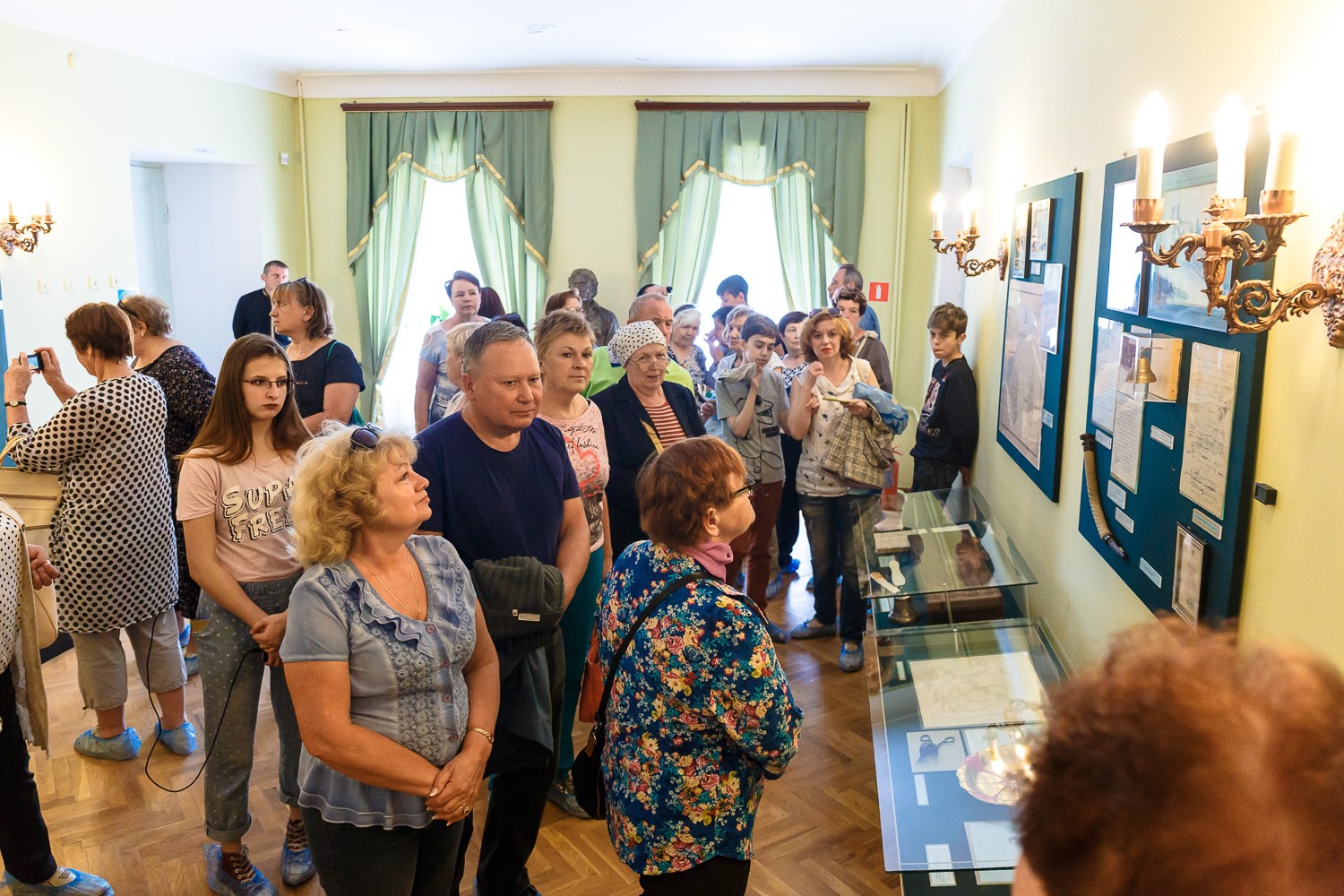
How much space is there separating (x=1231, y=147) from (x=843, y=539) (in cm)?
324

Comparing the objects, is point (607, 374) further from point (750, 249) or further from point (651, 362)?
point (750, 249)

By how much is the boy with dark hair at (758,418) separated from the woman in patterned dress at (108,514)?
7.69ft

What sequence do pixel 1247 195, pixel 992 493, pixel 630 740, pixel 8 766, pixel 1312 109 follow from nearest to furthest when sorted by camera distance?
pixel 1312 109 < pixel 1247 195 < pixel 630 740 < pixel 8 766 < pixel 992 493

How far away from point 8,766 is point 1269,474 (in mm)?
2985

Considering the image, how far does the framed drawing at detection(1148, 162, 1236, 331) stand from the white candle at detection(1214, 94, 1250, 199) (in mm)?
458

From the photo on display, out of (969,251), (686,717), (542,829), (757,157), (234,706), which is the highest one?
(757,157)

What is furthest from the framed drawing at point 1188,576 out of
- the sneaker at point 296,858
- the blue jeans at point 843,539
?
the sneaker at point 296,858

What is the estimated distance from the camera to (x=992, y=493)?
195 inches

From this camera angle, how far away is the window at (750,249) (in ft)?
27.9

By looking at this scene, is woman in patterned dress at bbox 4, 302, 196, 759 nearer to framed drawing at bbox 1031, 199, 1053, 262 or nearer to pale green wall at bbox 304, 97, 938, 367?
framed drawing at bbox 1031, 199, 1053, 262

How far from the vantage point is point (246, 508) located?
2701mm

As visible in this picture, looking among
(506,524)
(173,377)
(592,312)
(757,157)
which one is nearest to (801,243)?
(757,157)

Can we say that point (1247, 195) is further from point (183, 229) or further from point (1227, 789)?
point (183, 229)

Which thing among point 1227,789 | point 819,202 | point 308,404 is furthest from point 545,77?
point 1227,789
